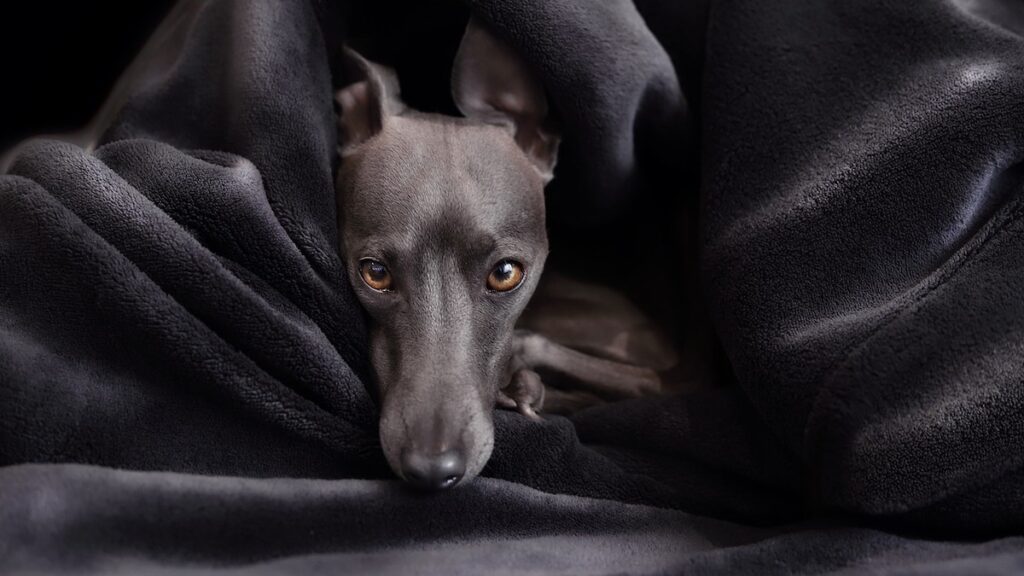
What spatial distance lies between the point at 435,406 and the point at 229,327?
273mm

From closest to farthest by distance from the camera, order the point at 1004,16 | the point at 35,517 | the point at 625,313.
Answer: the point at 35,517 < the point at 1004,16 < the point at 625,313

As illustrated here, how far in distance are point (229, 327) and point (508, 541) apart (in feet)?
1.42

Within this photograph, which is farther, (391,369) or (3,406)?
(391,369)

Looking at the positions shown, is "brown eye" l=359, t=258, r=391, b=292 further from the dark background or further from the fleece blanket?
the dark background

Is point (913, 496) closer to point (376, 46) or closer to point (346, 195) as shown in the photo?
point (346, 195)

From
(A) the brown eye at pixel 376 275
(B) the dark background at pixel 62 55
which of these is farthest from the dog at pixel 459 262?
(B) the dark background at pixel 62 55

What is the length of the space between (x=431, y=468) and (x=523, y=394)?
36 centimetres

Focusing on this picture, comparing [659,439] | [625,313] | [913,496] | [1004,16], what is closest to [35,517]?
[659,439]

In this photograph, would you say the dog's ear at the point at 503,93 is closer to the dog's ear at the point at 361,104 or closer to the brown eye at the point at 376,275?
the dog's ear at the point at 361,104

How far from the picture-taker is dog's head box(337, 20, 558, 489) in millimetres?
1130

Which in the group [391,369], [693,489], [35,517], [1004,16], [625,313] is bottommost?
[625,313]

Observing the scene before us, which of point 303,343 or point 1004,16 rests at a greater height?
point 1004,16

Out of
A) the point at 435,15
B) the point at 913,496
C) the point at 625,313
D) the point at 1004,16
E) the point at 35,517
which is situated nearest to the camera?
the point at 35,517

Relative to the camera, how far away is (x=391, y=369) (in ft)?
3.99
